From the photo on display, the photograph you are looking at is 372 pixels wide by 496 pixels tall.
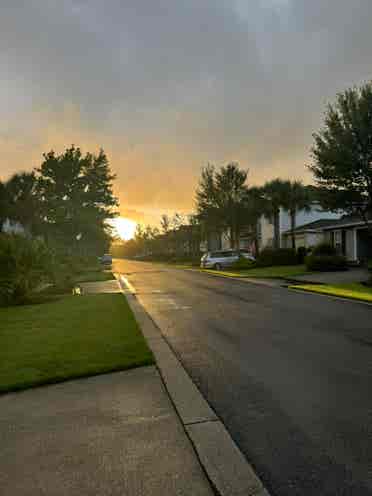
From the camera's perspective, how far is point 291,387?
164 inches

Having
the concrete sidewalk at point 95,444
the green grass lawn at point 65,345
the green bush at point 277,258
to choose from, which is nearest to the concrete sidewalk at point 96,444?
the concrete sidewalk at point 95,444

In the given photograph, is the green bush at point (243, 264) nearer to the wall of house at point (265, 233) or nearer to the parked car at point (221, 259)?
the parked car at point (221, 259)

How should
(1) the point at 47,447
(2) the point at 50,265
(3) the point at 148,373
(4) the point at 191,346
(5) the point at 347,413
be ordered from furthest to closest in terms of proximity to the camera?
(2) the point at 50,265 < (4) the point at 191,346 < (3) the point at 148,373 < (5) the point at 347,413 < (1) the point at 47,447

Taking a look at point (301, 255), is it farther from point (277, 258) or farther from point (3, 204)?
point (3, 204)

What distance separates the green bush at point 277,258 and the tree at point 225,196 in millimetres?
9644

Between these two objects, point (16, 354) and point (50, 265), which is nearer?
point (16, 354)

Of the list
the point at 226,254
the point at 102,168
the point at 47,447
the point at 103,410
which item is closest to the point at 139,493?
the point at 47,447

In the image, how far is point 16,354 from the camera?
5262 mm

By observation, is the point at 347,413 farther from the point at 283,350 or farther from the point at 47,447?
the point at 47,447

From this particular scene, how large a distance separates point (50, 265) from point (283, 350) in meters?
10.5

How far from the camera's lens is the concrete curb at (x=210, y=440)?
239cm

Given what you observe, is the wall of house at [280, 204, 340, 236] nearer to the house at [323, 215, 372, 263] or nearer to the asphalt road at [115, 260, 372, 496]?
the house at [323, 215, 372, 263]

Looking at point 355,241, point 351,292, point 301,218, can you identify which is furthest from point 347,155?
point 301,218

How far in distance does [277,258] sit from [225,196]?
12205mm
